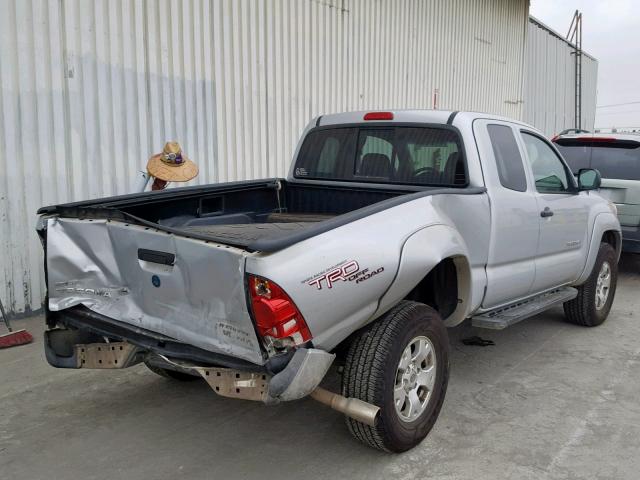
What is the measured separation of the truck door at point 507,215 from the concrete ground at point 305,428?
2.44 ft

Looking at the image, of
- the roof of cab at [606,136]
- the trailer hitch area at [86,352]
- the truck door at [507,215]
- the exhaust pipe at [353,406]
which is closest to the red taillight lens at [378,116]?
the truck door at [507,215]

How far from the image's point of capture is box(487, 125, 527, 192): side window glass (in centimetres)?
445

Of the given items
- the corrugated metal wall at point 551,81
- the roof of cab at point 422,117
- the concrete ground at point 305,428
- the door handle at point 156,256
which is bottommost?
the concrete ground at point 305,428

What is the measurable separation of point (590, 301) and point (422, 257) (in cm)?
330

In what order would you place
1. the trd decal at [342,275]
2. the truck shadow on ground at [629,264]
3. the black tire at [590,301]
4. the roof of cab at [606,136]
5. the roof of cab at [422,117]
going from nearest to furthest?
the trd decal at [342,275] → the roof of cab at [422,117] → the black tire at [590,301] → the roof of cab at [606,136] → the truck shadow on ground at [629,264]

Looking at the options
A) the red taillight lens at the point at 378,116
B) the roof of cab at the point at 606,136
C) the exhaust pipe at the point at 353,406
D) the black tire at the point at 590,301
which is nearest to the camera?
the exhaust pipe at the point at 353,406

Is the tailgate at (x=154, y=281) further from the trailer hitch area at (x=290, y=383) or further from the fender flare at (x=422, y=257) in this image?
the fender flare at (x=422, y=257)

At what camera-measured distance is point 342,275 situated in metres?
2.92

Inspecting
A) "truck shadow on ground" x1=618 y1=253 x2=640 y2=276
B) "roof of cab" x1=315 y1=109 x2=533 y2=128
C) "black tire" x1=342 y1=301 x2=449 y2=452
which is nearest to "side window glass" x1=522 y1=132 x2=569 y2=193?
"roof of cab" x1=315 y1=109 x2=533 y2=128

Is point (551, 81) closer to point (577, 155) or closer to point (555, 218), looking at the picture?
point (577, 155)

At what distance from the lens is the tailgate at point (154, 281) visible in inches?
112

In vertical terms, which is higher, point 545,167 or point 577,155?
point 577,155

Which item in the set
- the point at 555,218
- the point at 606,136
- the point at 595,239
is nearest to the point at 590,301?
the point at 595,239

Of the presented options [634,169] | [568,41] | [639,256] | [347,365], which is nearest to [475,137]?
[347,365]
